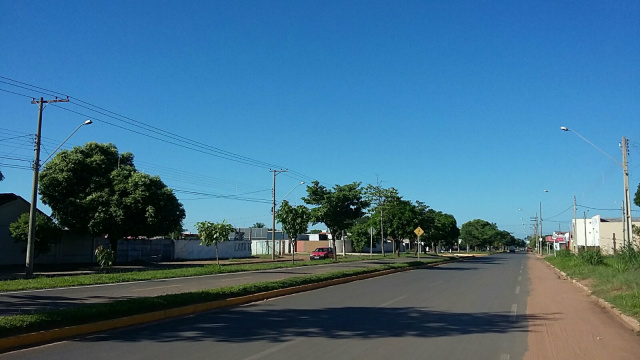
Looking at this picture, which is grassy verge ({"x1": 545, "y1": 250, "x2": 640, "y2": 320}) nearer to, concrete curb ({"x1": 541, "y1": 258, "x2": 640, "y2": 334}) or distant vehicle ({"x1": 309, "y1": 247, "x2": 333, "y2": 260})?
concrete curb ({"x1": 541, "y1": 258, "x2": 640, "y2": 334})

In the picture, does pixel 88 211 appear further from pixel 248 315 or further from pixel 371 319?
pixel 371 319

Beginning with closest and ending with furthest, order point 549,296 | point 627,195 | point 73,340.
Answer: point 73,340, point 549,296, point 627,195

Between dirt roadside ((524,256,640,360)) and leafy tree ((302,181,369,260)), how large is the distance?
3101 centimetres

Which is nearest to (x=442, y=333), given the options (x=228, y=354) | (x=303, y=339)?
(x=303, y=339)

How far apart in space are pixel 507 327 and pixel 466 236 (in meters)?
134

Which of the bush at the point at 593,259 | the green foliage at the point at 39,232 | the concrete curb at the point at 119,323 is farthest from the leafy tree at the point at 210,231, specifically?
the bush at the point at 593,259

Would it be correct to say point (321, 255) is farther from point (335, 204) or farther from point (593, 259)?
point (593, 259)

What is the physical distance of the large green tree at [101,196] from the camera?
3662 centimetres

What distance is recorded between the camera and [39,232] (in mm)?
33469

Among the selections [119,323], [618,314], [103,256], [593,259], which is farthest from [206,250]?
[618,314]

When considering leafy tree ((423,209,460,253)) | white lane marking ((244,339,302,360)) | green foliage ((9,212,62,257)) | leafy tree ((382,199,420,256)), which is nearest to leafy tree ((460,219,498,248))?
leafy tree ((423,209,460,253))

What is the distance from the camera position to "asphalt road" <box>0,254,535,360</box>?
8.64 metres

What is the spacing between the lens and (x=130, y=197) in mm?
37156

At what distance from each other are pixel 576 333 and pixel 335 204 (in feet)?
123
